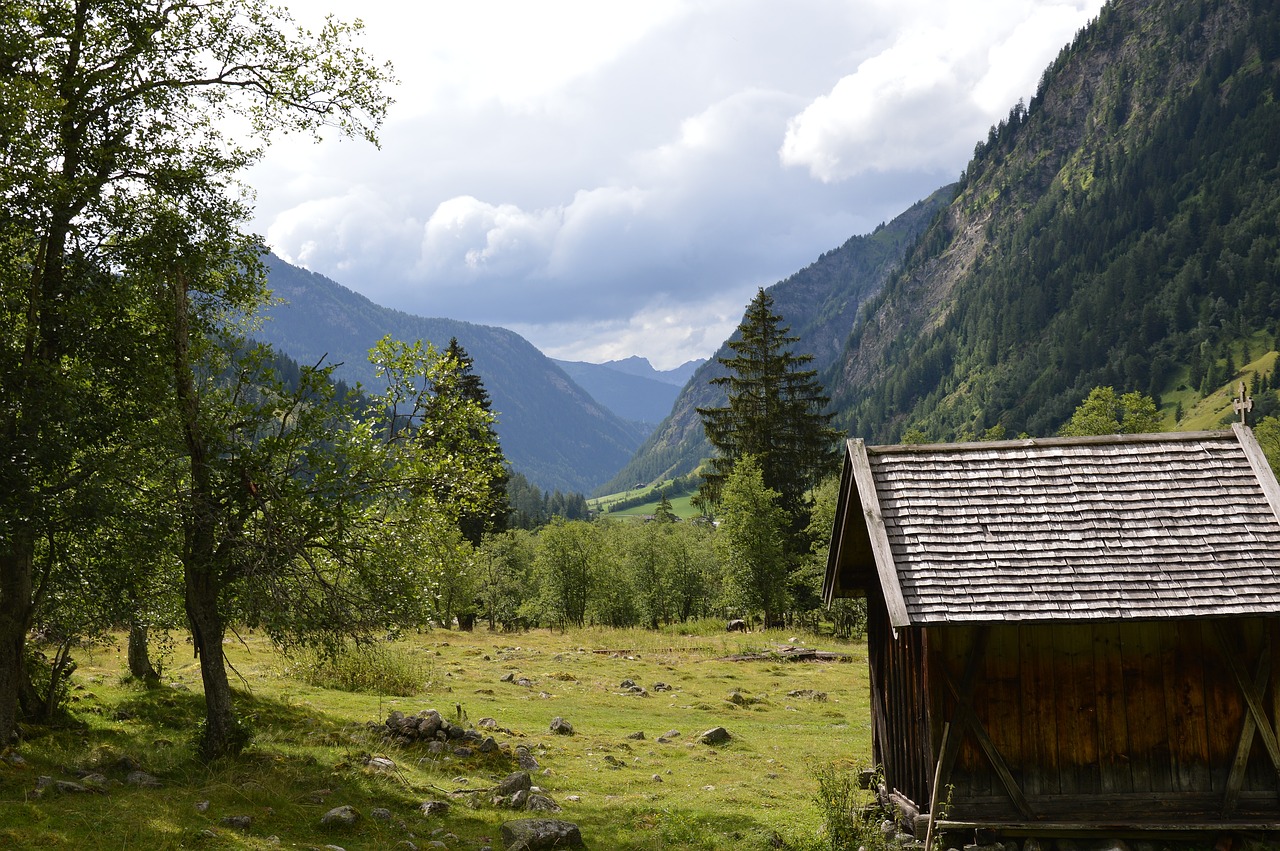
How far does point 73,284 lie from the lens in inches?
548

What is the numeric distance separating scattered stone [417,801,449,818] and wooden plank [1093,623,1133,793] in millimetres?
10290

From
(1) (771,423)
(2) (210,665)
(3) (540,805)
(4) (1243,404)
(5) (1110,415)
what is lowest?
(3) (540,805)

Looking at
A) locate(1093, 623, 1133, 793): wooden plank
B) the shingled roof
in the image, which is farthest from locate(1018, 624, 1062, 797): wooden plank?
the shingled roof

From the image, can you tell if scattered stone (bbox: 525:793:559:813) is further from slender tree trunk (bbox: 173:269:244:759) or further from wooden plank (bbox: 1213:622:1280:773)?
wooden plank (bbox: 1213:622:1280:773)

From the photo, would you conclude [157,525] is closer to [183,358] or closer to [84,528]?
[84,528]

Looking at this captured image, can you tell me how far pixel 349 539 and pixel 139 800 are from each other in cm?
501

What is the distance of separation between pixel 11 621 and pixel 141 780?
140 inches

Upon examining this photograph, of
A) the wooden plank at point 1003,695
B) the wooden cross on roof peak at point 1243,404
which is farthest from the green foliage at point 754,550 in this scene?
the wooden plank at point 1003,695

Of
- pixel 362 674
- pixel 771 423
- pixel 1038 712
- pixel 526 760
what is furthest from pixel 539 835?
pixel 771 423

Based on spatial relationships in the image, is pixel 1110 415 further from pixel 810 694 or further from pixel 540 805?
pixel 540 805

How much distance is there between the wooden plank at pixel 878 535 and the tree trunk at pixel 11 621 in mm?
13511

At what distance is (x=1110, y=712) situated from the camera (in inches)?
513

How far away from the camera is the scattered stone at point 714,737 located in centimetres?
2072

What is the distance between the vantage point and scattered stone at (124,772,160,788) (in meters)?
13.2
